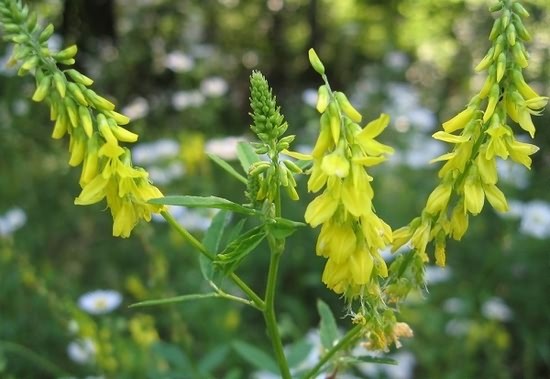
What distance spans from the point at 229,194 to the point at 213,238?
299 cm

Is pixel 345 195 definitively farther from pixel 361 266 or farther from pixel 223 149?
pixel 223 149

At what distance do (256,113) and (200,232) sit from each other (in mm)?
2515

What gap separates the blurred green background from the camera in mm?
3186

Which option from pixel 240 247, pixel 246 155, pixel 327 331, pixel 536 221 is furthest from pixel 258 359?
pixel 536 221

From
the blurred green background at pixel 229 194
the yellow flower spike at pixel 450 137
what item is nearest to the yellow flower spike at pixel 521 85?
the yellow flower spike at pixel 450 137

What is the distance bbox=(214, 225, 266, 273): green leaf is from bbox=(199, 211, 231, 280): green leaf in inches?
6.4

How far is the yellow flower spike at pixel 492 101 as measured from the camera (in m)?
1.26

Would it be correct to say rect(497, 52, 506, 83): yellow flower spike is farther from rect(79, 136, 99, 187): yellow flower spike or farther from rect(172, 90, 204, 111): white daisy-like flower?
rect(172, 90, 204, 111): white daisy-like flower

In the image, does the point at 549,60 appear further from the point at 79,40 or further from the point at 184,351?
the point at 79,40

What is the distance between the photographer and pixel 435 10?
22.6 feet

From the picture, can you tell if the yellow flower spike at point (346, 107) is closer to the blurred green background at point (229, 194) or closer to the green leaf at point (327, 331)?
the blurred green background at point (229, 194)

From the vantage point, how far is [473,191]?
130cm

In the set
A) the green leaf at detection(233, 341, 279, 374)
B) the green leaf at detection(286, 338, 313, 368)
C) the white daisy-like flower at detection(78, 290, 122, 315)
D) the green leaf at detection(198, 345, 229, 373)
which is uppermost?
the green leaf at detection(233, 341, 279, 374)

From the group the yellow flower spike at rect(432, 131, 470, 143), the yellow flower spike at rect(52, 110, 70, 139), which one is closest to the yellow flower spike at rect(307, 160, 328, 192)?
the yellow flower spike at rect(432, 131, 470, 143)
